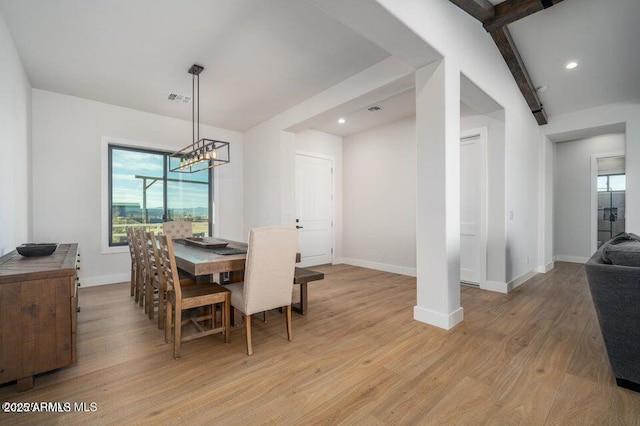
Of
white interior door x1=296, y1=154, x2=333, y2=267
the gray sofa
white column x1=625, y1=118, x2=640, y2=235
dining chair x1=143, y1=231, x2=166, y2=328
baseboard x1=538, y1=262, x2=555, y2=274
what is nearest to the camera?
the gray sofa

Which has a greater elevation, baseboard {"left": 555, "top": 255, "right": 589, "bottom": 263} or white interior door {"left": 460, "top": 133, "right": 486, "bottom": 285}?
white interior door {"left": 460, "top": 133, "right": 486, "bottom": 285}

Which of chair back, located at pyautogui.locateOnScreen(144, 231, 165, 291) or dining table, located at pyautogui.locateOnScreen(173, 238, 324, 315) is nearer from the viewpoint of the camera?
dining table, located at pyautogui.locateOnScreen(173, 238, 324, 315)

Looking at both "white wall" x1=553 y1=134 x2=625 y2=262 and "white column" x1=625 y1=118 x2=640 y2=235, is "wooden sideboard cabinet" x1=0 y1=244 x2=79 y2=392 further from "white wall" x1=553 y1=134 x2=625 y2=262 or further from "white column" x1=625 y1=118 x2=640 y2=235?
"white wall" x1=553 y1=134 x2=625 y2=262

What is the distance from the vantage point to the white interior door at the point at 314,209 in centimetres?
563

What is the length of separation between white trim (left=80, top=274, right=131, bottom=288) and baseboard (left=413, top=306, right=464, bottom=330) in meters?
4.40

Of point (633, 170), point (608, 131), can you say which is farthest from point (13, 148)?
point (608, 131)

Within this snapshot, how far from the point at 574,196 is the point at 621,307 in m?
5.84

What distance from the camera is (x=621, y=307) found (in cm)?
175

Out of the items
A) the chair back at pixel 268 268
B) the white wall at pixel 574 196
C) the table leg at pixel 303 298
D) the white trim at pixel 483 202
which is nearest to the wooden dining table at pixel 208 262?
the chair back at pixel 268 268

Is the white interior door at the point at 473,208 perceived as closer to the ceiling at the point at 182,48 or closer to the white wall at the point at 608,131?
the white wall at the point at 608,131

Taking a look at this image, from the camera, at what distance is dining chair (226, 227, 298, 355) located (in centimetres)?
219

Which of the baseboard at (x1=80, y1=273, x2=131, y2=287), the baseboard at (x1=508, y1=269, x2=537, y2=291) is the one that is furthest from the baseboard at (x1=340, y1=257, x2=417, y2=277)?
the baseboard at (x1=80, y1=273, x2=131, y2=287)

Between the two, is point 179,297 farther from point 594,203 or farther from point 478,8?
point 594,203

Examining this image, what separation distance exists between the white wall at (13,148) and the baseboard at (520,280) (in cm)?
570
